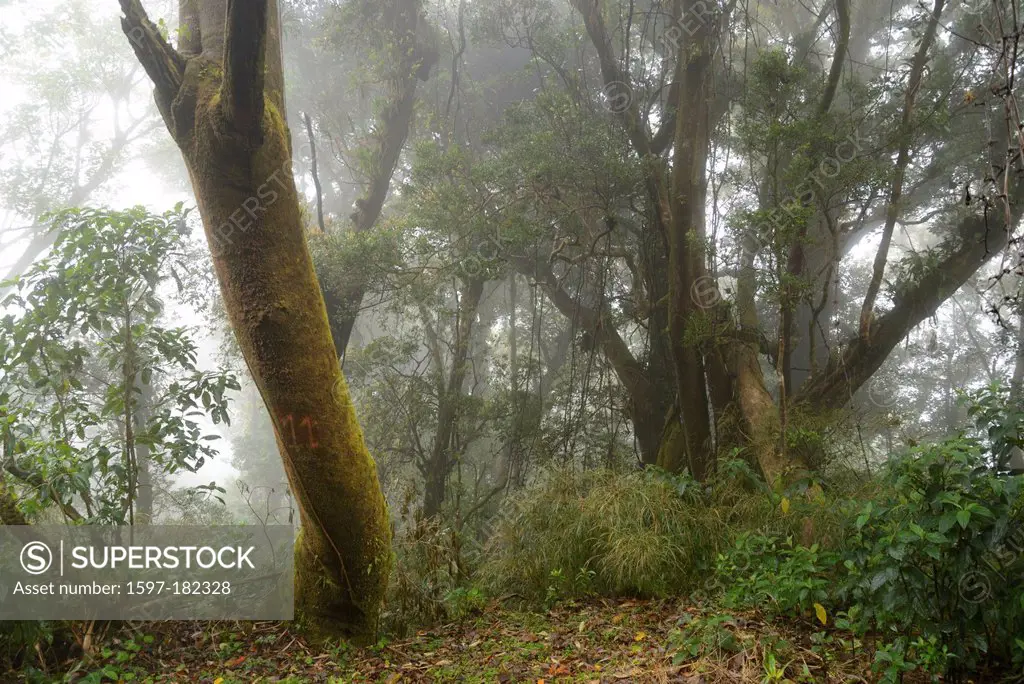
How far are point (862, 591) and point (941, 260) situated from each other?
5251 millimetres

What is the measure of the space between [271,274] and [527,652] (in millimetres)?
2338

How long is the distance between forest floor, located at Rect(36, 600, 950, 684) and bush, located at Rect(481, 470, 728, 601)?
20 centimetres

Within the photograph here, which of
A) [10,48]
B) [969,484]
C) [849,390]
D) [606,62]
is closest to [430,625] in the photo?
[969,484]

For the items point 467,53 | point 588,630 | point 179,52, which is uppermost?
point 467,53

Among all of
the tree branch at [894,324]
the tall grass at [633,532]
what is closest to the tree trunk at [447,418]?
the tall grass at [633,532]

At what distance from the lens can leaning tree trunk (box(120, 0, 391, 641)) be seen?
3230mm

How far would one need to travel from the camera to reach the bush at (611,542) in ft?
14.5

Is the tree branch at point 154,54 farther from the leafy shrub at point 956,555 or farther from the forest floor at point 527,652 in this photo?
the leafy shrub at point 956,555

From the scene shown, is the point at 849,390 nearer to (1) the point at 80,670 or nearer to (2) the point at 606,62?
(2) the point at 606,62

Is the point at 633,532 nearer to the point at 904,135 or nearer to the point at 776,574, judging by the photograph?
the point at 776,574

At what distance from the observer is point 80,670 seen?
341 centimetres

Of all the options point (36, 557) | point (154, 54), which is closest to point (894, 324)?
point (154, 54)

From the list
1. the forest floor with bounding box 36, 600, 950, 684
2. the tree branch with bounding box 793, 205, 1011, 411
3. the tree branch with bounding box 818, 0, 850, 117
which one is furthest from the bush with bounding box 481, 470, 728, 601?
the tree branch with bounding box 818, 0, 850, 117

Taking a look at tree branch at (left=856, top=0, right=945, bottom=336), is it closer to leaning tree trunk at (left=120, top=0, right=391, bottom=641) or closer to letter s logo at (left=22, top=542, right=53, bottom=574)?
leaning tree trunk at (left=120, top=0, right=391, bottom=641)
